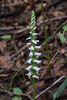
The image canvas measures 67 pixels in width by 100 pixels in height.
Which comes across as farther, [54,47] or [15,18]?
[15,18]

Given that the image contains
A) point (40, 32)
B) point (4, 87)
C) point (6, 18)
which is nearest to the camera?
point (4, 87)

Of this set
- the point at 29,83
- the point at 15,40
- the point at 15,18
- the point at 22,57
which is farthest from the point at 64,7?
the point at 29,83

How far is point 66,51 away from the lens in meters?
2.77

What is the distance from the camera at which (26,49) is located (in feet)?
10.2

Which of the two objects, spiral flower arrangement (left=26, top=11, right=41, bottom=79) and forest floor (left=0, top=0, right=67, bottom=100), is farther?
forest floor (left=0, top=0, right=67, bottom=100)

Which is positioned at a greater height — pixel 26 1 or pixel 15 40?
pixel 26 1

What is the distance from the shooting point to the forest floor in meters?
2.02

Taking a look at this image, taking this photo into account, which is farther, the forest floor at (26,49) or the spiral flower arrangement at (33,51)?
the forest floor at (26,49)

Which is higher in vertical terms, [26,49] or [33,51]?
[33,51]

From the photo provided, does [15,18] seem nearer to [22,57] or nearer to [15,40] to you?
[15,40]

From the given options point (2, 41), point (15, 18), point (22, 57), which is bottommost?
point (22, 57)

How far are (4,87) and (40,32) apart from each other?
5.45 feet

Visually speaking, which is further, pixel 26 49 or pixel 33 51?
pixel 26 49

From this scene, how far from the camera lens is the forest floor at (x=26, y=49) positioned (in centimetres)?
202
